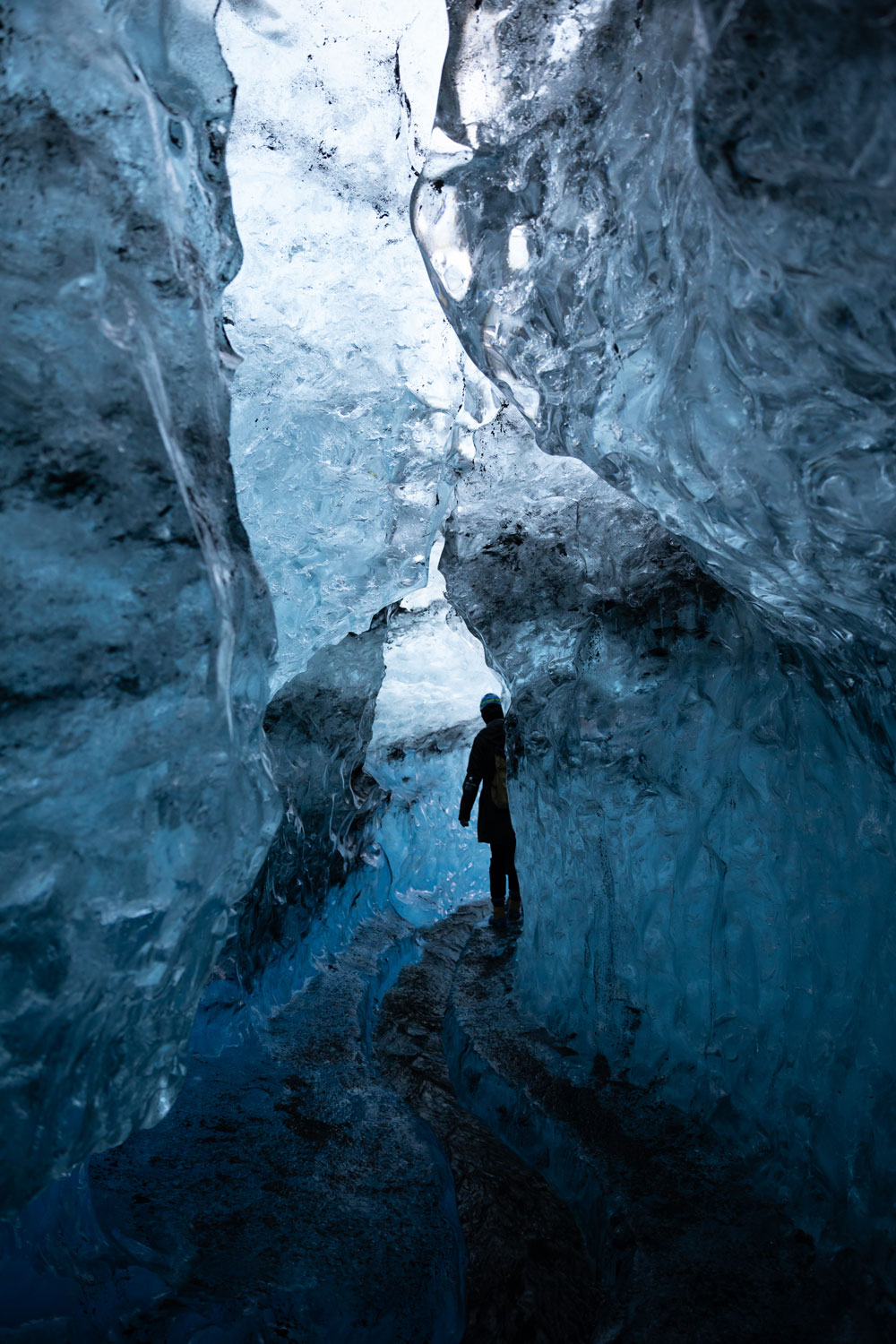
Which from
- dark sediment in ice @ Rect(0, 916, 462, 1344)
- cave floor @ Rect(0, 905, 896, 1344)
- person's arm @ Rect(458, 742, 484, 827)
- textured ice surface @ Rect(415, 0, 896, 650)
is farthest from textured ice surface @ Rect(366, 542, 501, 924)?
textured ice surface @ Rect(415, 0, 896, 650)

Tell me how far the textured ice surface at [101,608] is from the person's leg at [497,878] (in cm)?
458

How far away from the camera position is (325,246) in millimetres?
3848

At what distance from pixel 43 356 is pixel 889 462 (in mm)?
1705

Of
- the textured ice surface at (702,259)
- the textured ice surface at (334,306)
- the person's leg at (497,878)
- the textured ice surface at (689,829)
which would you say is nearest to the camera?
the textured ice surface at (702,259)

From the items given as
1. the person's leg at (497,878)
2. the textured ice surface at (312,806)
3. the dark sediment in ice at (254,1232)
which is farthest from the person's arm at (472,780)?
the dark sediment in ice at (254,1232)

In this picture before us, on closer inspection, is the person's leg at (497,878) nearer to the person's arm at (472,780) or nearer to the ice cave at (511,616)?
the person's arm at (472,780)

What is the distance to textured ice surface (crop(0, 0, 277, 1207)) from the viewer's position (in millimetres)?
1659

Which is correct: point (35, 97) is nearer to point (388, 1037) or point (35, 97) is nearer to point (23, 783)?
point (23, 783)

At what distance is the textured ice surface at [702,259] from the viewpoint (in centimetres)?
153

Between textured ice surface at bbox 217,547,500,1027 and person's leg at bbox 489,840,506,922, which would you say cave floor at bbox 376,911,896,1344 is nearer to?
textured ice surface at bbox 217,547,500,1027

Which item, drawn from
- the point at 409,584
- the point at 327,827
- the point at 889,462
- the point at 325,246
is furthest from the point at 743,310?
the point at 327,827

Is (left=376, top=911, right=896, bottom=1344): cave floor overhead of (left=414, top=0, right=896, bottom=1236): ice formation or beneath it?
beneath

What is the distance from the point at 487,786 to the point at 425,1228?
13.9 ft

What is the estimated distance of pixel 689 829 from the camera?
3496 millimetres
